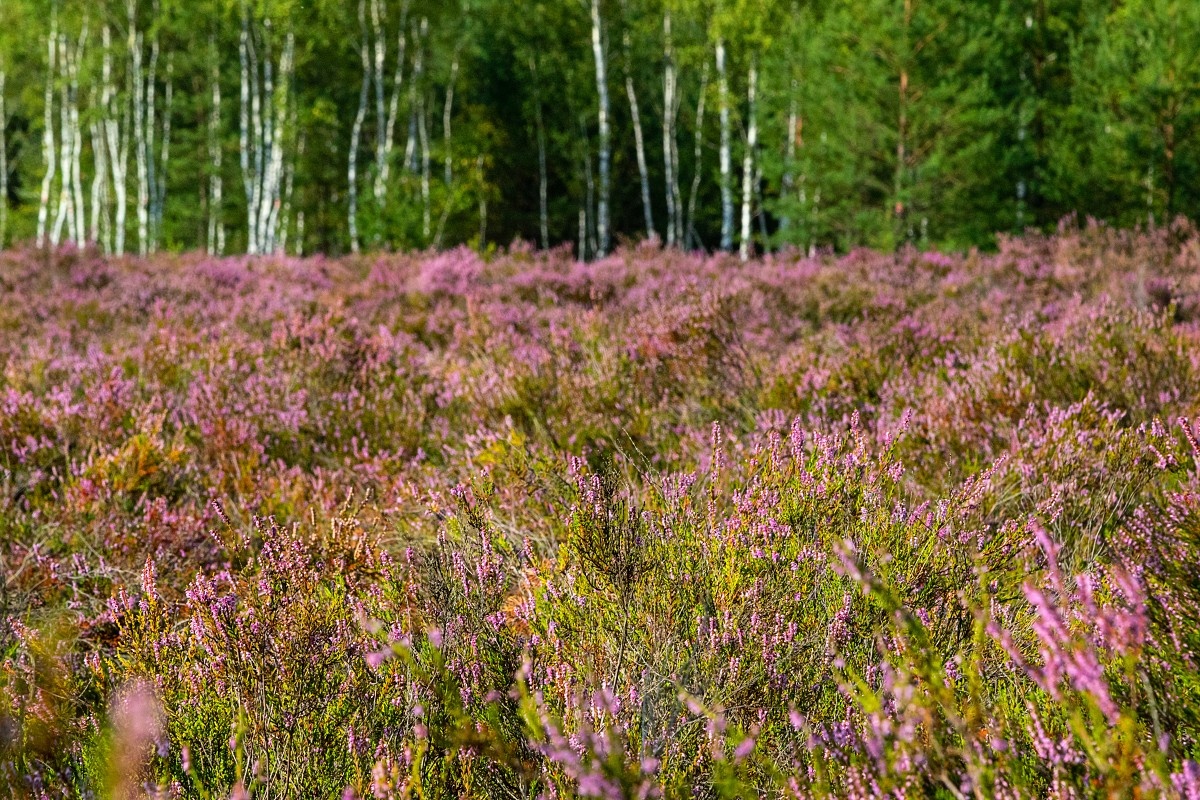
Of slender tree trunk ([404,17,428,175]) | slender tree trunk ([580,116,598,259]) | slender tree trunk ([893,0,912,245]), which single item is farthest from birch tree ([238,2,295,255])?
slender tree trunk ([893,0,912,245])

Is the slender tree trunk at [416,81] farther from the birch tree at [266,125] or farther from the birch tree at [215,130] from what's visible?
the birch tree at [215,130]

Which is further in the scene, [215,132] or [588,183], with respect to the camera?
[588,183]

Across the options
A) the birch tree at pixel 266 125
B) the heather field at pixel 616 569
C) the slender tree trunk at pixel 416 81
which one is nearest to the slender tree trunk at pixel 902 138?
Result: the heather field at pixel 616 569

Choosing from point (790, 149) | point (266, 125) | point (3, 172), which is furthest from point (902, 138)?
point (3, 172)

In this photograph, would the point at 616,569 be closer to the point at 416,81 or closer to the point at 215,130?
the point at 416,81

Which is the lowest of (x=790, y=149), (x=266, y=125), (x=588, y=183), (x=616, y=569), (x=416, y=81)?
(x=616, y=569)

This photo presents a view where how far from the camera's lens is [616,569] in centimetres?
196

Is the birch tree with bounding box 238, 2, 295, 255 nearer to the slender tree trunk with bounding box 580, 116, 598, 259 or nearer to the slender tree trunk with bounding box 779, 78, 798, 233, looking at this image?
the slender tree trunk with bounding box 580, 116, 598, 259

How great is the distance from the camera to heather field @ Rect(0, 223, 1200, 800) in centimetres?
133

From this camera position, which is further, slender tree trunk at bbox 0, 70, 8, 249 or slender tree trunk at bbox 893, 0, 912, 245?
slender tree trunk at bbox 0, 70, 8, 249

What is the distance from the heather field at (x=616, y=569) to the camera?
4.35 ft

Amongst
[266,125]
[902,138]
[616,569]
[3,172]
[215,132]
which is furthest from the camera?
[3,172]

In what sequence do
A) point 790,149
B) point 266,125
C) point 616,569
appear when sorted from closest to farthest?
1. point 616,569
2. point 790,149
3. point 266,125

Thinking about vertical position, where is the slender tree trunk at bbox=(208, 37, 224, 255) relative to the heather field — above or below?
above
